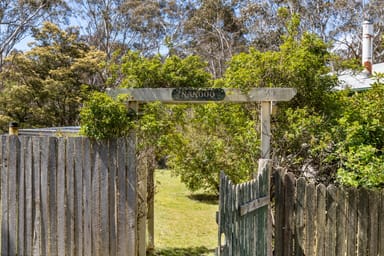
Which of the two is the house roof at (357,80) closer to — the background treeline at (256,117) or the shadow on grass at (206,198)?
the background treeline at (256,117)

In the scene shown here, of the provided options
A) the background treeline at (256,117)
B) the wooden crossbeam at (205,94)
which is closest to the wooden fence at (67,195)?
the background treeline at (256,117)

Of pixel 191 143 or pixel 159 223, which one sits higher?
pixel 191 143

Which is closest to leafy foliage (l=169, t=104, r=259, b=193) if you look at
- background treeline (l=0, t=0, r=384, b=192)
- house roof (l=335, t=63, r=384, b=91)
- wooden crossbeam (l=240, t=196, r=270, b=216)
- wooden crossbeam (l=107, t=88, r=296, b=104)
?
background treeline (l=0, t=0, r=384, b=192)

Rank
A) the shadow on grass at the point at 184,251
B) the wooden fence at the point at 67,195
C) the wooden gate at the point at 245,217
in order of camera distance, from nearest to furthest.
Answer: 1. the wooden gate at the point at 245,217
2. the wooden fence at the point at 67,195
3. the shadow on grass at the point at 184,251

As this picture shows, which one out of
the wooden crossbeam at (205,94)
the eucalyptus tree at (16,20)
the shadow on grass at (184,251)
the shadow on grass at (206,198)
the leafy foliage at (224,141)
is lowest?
the shadow on grass at (206,198)

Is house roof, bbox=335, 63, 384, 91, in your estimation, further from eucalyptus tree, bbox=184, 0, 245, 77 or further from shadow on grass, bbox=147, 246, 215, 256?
eucalyptus tree, bbox=184, 0, 245, 77

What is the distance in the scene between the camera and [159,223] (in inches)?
265

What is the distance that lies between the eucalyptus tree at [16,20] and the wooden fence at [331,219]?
55.8ft

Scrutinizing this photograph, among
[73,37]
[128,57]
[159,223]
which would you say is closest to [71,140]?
[128,57]

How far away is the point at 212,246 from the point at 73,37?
516 inches

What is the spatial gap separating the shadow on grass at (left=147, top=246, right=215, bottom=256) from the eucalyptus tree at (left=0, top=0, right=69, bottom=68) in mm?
15085

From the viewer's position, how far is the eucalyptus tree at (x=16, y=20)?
55.7ft

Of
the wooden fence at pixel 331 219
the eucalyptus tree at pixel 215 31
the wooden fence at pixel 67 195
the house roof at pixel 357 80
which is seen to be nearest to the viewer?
the wooden fence at pixel 331 219

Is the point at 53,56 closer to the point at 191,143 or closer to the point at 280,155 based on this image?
the point at 191,143
